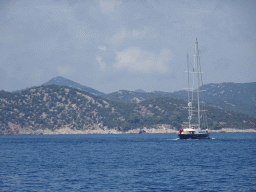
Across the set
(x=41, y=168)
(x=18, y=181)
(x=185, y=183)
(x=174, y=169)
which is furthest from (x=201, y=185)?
(x=41, y=168)

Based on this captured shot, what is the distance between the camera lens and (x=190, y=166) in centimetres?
5772

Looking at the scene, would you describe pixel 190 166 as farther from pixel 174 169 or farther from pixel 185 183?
pixel 185 183

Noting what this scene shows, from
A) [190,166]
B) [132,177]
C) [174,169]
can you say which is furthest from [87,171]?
[190,166]

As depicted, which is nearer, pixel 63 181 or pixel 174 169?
pixel 63 181

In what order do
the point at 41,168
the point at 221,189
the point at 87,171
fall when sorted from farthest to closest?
the point at 41,168
the point at 87,171
the point at 221,189

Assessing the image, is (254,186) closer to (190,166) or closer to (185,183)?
(185,183)

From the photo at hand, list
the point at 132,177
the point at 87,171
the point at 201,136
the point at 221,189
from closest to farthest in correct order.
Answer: the point at 221,189 → the point at 132,177 → the point at 87,171 → the point at 201,136

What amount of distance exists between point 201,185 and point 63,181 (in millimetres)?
16523

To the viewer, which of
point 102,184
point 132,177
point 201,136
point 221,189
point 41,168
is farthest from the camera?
point 201,136

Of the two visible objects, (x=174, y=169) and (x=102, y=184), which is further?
(x=174, y=169)

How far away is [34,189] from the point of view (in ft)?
131

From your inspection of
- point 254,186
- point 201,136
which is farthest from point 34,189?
point 201,136

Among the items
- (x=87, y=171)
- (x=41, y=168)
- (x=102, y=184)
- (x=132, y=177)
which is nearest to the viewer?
(x=102, y=184)

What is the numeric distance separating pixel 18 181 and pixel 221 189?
24272mm
